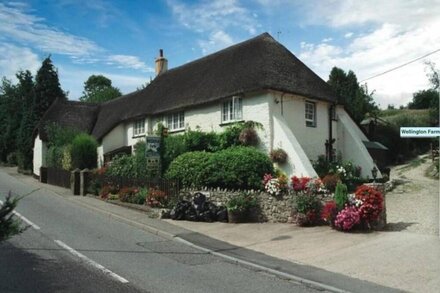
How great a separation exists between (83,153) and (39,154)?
9423 mm

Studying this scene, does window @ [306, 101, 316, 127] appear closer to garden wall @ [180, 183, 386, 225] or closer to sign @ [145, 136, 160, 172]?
sign @ [145, 136, 160, 172]

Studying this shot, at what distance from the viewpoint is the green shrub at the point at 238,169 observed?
18.0 metres

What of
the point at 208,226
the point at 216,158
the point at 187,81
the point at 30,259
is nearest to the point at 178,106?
the point at 187,81

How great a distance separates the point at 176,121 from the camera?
88.0 feet

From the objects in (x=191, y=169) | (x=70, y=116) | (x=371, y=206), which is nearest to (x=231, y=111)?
(x=191, y=169)

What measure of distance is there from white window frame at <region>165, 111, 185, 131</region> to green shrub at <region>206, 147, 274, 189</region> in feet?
24.3

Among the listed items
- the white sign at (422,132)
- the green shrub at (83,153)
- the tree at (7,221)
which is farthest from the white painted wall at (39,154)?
the tree at (7,221)

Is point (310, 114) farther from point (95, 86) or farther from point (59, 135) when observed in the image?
point (95, 86)

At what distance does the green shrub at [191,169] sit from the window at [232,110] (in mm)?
3407

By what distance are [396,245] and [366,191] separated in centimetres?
240

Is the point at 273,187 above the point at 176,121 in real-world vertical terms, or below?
below

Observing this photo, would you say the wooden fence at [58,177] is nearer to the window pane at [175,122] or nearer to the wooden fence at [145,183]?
the wooden fence at [145,183]

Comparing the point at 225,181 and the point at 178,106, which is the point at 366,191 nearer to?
the point at 225,181

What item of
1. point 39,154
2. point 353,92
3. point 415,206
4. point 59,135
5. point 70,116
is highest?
point 353,92
